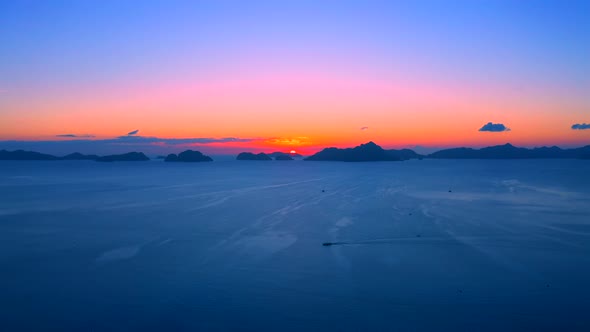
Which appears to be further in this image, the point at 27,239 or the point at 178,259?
the point at 27,239

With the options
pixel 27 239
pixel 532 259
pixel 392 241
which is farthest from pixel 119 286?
pixel 532 259

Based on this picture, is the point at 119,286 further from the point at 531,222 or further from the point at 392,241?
the point at 531,222

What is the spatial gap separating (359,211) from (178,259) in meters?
13.8

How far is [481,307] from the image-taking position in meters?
9.01

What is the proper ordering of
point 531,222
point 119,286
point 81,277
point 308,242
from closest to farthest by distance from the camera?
1. point 119,286
2. point 81,277
3. point 308,242
4. point 531,222

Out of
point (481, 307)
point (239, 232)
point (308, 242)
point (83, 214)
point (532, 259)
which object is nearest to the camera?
point (481, 307)

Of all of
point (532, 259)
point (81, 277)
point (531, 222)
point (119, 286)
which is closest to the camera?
point (119, 286)

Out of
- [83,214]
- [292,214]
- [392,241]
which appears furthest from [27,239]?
[392,241]

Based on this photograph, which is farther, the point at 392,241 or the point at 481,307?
the point at 392,241

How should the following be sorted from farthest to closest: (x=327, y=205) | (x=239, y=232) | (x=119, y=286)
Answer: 1. (x=327, y=205)
2. (x=239, y=232)
3. (x=119, y=286)

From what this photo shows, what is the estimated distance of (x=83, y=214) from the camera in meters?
23.1

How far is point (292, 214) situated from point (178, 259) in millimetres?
10996

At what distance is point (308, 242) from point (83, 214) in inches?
585

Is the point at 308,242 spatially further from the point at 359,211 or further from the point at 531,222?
the point at 531,222
